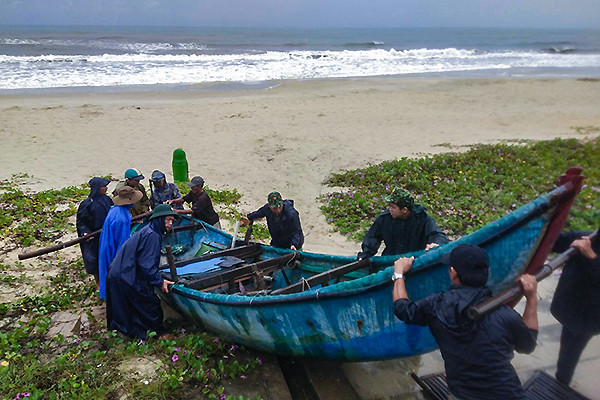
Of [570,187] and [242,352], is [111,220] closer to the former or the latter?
[242,352]

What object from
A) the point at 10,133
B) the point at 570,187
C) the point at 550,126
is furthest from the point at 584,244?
the point at 10,133

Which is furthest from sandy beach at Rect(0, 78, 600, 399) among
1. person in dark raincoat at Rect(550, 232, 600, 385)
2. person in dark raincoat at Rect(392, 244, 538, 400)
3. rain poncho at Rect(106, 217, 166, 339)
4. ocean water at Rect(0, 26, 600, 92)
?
ocean water at Rect(0, 26, 600, 92)

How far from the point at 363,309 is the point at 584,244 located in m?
1.71

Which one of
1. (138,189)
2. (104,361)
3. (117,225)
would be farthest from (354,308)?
(138,189)

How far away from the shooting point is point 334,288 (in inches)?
150

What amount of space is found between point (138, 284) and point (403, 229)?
292cm

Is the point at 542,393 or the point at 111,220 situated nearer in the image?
the point at 542,393

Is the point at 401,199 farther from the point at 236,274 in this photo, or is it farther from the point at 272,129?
the point at 272,129

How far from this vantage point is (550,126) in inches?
563

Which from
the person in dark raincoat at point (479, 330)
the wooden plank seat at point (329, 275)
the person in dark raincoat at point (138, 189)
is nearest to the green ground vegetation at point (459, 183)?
the wooden plank seat at point (329, 275)

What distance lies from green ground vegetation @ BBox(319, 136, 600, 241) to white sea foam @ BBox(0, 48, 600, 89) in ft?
62.6

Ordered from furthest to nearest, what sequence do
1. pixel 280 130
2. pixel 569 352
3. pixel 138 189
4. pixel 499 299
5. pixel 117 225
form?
pixel 280 130 < pixel 138 189 < pixel 117 225 < pixel 569 352 < pixel 499 299

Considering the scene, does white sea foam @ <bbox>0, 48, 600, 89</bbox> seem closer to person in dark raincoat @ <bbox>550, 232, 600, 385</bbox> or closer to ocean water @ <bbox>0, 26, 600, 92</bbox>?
ocean water @ <bbox>0, 26, 600, 92</bbox>

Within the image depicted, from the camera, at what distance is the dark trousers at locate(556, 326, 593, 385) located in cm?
395
